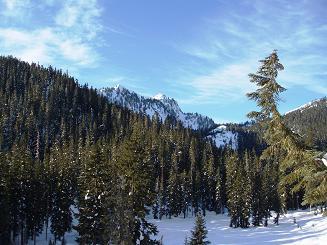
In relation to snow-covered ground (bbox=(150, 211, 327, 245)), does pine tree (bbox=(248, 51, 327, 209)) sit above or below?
above

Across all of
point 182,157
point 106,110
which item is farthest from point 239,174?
point 106,110

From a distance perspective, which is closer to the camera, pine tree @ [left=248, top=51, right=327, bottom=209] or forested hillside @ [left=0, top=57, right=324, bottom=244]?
pine tree @ [left=248, top=51, right=327, bottom=209]

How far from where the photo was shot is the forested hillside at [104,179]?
27.9 m

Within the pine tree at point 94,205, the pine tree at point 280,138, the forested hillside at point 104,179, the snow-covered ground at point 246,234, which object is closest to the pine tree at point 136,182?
the forested hillside at point 104,179

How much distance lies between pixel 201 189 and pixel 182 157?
16307 millimetres

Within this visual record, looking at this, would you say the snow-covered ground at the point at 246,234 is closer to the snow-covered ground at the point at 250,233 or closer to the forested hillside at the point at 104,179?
the snow-covered ground at the point at 250,233

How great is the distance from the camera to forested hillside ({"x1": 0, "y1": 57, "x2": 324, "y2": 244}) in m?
27.9

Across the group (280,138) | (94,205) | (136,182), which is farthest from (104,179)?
(280,138)

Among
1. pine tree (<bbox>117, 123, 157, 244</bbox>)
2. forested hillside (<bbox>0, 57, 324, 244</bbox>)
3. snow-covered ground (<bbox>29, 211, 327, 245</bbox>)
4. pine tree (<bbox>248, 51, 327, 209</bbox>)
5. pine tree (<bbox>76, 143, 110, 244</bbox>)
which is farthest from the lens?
snow-covered ground (<bbox>29, 211, 327, 245</bbox>)

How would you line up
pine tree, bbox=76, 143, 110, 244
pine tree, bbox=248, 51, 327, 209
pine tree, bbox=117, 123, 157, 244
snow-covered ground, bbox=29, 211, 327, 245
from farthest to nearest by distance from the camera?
snow-covered ground, bbox=29, 211, 327, 245 → pine tree, bbox=76, 143, 110, 244 → pine tree, bbox=117, 123, 157, 244 → pine tree, bbox=248, 51, 327, 209

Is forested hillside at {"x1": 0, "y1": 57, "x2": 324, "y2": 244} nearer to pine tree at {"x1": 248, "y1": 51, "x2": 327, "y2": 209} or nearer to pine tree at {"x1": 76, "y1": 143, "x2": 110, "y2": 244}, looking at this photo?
pine tree at {"x1": 76, "y1": 143, "x2": 110, "y2": 244}

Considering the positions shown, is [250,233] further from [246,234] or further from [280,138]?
[280,138]

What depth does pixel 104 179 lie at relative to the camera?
31312 mm

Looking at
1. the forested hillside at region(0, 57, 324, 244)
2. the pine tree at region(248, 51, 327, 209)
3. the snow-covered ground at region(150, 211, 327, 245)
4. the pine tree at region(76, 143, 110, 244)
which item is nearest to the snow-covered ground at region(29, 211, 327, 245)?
the snow-covered ground at region(150, 211, 327, 245)
